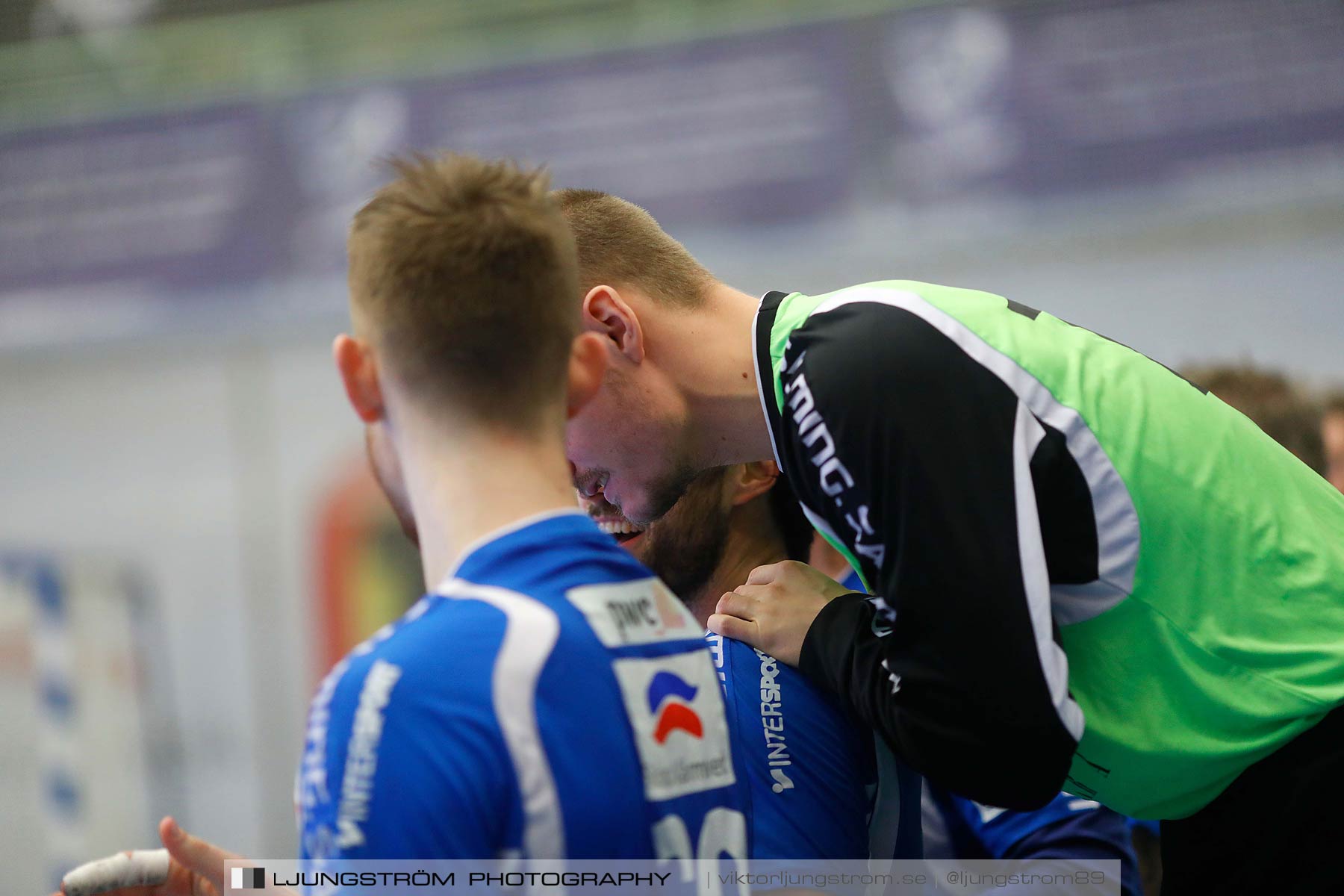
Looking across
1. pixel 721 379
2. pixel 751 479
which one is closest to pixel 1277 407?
pixel 751 479

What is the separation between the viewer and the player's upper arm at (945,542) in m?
1.18

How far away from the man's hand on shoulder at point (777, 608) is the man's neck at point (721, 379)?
0.16 m

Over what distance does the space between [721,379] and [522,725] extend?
77 centimetres

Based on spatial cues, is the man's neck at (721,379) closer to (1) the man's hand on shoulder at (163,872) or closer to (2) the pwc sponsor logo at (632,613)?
(2) the pwc sponsor logo at (632,613)

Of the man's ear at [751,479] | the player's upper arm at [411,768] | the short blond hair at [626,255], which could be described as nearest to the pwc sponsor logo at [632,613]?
the player's upper arm at [411,768]

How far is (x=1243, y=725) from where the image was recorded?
131 centimetres

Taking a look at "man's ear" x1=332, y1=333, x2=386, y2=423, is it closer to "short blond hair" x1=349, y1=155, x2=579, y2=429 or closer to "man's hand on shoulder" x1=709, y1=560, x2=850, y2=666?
"short blond hair" x1=349, y1=155, x2=579, y2=429

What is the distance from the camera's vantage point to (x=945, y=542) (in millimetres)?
1184

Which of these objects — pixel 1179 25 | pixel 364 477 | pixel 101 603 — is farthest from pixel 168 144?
pixel 1179 25

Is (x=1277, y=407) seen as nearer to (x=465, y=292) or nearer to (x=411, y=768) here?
(x=465, y=292)

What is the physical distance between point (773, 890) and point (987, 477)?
538 millimetres

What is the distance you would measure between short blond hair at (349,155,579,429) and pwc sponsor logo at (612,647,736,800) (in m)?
0.22

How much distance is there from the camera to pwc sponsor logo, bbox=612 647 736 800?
2.99 ft

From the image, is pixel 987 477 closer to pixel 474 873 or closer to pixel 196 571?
pixel 474 873
